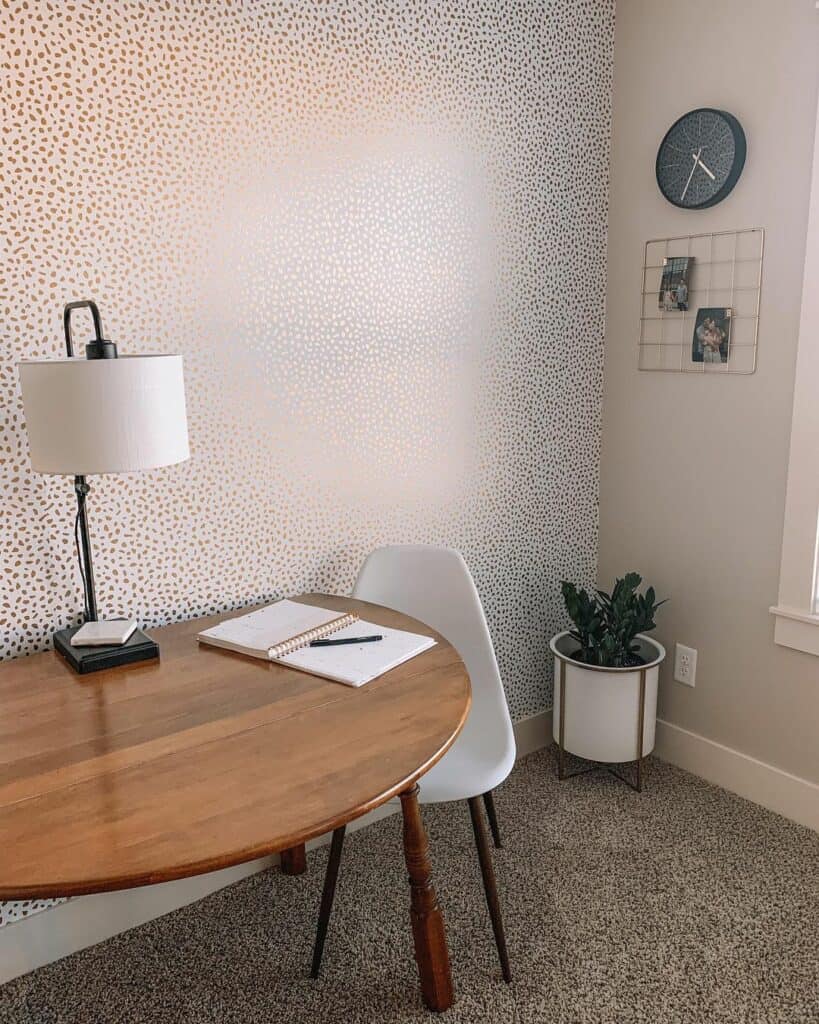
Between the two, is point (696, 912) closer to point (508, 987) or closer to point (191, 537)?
point (508, 987)

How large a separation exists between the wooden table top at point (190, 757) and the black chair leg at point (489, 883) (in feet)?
1.20

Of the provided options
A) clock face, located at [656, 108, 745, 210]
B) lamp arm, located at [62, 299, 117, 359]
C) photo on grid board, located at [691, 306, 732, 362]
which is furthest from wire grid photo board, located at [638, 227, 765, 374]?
lamp arm, located at [62, 299, 117, 359]

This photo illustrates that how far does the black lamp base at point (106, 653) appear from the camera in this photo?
1600mm

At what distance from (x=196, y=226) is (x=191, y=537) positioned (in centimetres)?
71

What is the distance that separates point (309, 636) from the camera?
1730mm

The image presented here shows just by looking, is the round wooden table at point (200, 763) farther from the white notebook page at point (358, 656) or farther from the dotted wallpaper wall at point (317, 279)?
the dotted wallpaper wall at point (317, 279)

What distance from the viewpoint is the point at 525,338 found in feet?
8.38

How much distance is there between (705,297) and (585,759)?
1.47 metres

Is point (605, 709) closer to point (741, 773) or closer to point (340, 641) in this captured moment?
point (741, 773)

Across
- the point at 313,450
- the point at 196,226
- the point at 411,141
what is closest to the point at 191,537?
the point at 313,450

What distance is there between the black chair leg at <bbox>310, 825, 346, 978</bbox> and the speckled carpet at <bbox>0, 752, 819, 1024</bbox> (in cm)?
5

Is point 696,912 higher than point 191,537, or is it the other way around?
point 191,537

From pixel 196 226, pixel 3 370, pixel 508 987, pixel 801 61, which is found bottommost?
pixel 508 987

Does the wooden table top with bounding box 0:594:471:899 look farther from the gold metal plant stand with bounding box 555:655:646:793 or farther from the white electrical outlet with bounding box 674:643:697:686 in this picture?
the white electrical outlet with bounding box 674:643:697:686
